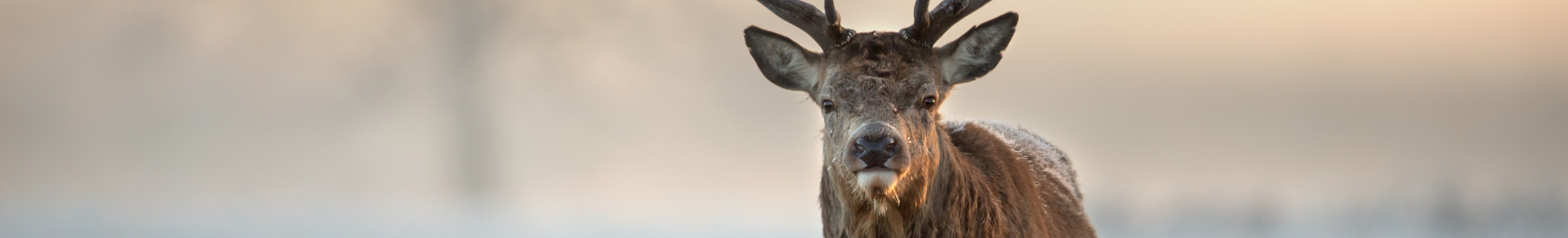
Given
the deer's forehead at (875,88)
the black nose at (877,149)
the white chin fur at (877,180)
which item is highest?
the deer's forehead at (875,88)

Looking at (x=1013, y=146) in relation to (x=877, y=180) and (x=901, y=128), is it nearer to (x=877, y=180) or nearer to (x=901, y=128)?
(x=901, y=128)

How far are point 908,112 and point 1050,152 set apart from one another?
335 cm

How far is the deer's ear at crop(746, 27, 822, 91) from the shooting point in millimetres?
5309

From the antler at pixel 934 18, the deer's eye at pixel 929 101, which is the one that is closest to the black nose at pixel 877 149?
the deer's eye at pixel 929 101

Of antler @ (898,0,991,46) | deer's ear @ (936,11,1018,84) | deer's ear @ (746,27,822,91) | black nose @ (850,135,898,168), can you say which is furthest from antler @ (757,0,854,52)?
black nose @ (850,135,898,168)

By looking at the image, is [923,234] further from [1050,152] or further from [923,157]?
[1050,152]

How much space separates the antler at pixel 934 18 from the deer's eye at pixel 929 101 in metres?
0.34

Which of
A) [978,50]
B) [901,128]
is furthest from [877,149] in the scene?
[978,50]

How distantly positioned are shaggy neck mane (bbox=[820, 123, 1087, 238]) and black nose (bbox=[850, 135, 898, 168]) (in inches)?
13.7

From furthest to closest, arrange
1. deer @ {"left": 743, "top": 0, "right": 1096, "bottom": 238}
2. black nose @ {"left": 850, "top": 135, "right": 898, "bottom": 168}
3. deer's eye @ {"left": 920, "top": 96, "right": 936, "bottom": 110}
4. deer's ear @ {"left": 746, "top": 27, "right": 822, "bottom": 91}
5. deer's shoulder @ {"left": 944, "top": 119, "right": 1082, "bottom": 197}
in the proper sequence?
deer's shoulder @ {"left": 944, "top": 119, "right": 1082, "bottom": 197} < deer's ear @ {"left": 746, "top": 27, "right": 822, "bottom": 91} < deer's eye @ {"left": 920, "top": 96, "right": 936, "bottom": 110} < deer @ {"left": 743, "top": 0, "right": 1096, "bottom": 238} < black nose @ {"left": 850, "top": 135, "right": 898, "bottom": 168}

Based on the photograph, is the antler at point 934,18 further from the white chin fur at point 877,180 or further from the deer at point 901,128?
the white chin fur at point 877,180

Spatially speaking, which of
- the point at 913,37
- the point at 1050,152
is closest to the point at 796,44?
the point at 913,37

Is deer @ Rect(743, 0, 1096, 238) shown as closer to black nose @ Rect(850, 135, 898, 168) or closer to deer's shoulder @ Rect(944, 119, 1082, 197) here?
black nose @ Rect(850, 135, 898, 168)

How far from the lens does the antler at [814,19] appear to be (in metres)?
5.12
